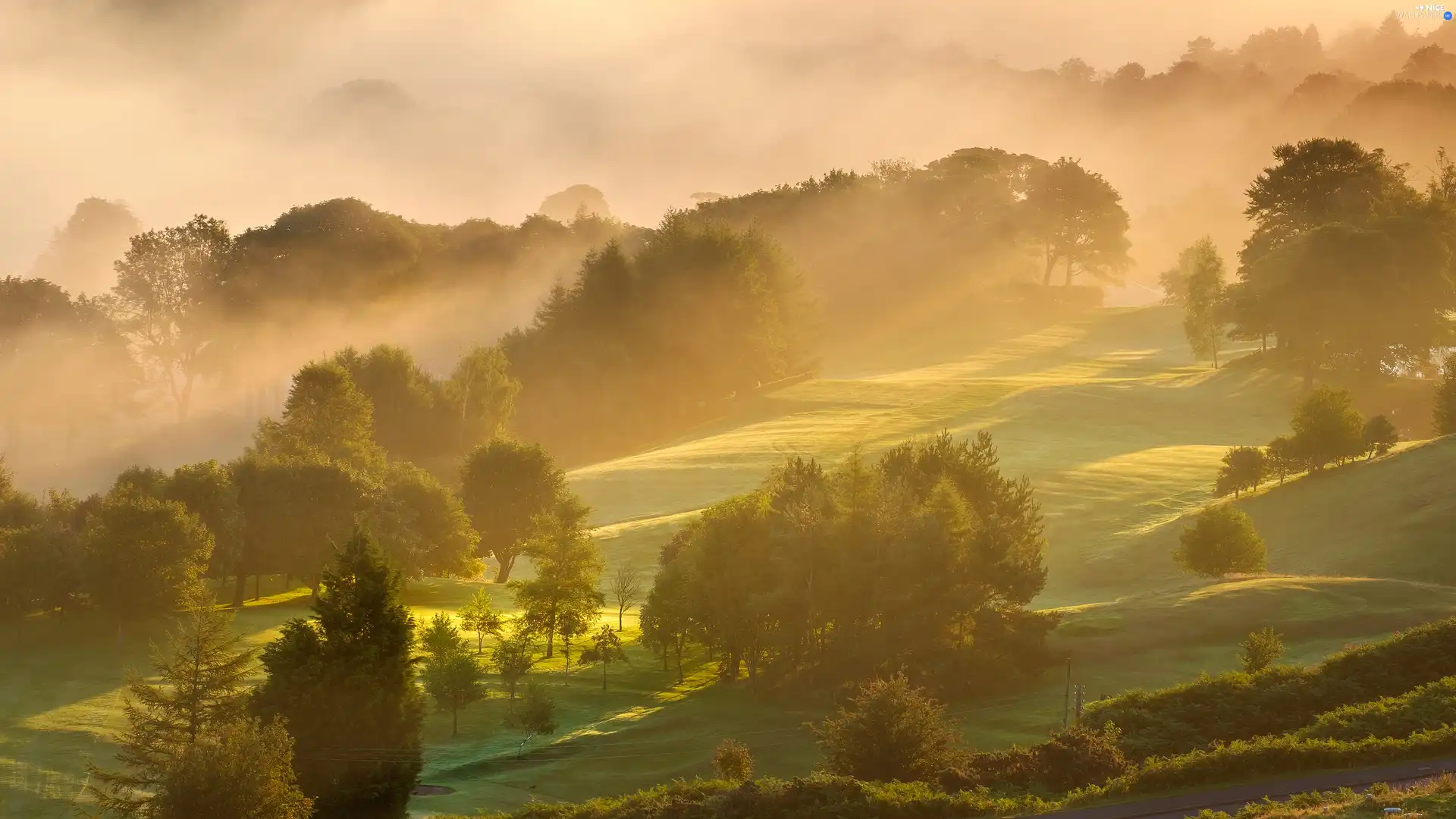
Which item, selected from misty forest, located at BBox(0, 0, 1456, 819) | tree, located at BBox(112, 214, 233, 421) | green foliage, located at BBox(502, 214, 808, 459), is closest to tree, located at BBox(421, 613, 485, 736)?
misty forest, located at BBox(0, 0, 1456, 819)

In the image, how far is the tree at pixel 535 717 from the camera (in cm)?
4781

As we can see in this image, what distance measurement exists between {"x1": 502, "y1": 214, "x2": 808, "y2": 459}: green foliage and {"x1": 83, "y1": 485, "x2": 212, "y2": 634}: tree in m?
65.2

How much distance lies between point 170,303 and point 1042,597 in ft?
301

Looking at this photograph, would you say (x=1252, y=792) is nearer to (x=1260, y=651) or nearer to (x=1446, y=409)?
(x=1260, y=651)

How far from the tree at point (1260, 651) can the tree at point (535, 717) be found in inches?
952

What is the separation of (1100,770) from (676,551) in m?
37.1

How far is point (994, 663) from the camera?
5125 cm

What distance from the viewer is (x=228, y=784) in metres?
32.9

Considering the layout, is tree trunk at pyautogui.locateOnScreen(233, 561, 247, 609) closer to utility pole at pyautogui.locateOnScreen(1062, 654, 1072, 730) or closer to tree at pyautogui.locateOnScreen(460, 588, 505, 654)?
tree at pyautogui.locateOnScreen(460, 588, 505, 654)

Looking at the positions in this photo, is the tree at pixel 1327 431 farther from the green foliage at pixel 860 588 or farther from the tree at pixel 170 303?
the tree at pixel 170 303

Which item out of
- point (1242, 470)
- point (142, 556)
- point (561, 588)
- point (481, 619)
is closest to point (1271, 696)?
point (561, 588)

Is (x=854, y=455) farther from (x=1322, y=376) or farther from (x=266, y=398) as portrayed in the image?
(x=266, y=398)

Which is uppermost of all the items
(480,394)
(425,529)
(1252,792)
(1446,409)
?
(480,394)

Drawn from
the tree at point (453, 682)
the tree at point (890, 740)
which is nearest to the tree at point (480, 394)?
the tree at point (453, 682)
